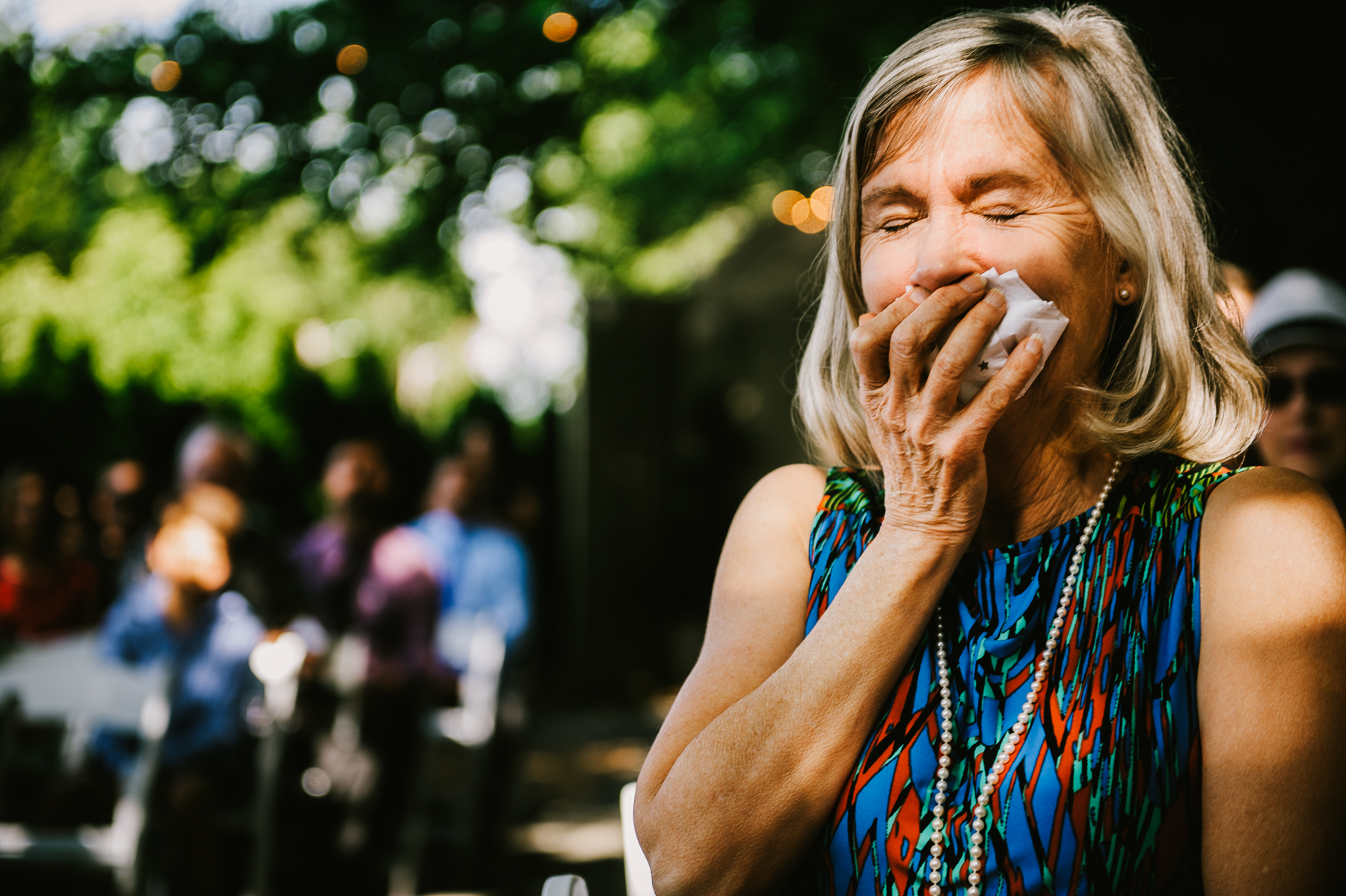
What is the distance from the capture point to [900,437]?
4.48 ft

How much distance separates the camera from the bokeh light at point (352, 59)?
205 inches

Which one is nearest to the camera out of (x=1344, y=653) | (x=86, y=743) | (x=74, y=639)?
(x=1344, y=653)

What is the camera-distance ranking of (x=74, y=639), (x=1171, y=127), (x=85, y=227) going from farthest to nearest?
1. (x=85, y=227)
2. (x=74, y=639)
3. (x=1171, y=127)

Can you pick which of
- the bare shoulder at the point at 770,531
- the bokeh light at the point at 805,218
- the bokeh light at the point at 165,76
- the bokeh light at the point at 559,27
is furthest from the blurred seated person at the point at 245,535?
the bokeh light at the point at 805,218

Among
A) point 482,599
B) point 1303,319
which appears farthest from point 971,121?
point 482,599

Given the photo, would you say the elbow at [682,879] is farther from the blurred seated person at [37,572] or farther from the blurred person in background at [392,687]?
the blurred seated person at [37,572]

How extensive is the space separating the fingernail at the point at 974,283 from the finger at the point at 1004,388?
0.08 meters

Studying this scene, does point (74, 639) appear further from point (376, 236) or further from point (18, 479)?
point (376, 236)

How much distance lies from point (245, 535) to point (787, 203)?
701 cm

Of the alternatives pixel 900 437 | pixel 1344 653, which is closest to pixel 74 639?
pixel 900 437

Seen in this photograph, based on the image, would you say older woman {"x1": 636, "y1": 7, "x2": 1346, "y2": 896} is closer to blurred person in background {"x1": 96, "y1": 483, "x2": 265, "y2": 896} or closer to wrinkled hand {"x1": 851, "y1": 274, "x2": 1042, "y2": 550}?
wrinkled hand {"x1": 851, "y1": 274, "x2": 1042, "y2": 550}

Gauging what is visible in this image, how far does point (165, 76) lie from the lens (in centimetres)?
539

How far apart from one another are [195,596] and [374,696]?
4.46ft

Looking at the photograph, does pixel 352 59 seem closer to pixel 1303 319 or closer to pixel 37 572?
pixel 37 572
